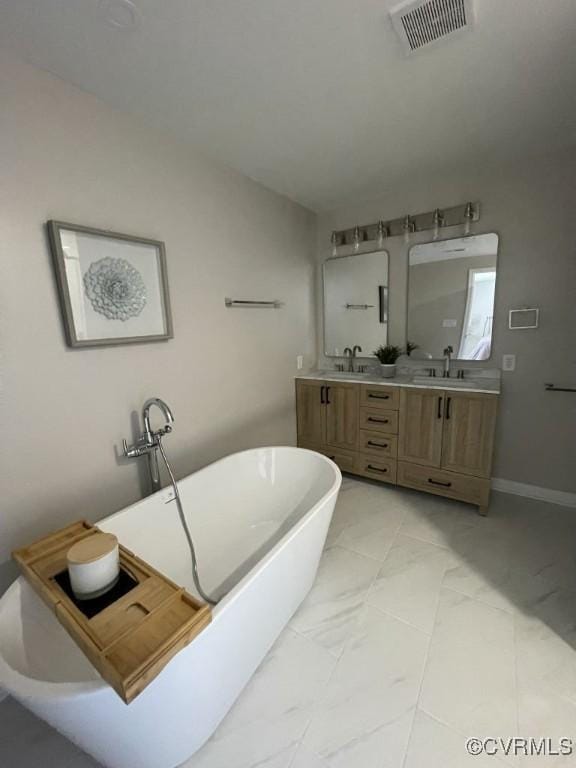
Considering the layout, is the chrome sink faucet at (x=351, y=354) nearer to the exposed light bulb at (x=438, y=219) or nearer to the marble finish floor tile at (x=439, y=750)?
Answer: the exposed light bulb at (x=438, y=219)

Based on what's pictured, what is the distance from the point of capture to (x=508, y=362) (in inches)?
94.2

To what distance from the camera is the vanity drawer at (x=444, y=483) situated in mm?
2227

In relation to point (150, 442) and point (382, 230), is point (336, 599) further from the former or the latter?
point (382, 230)

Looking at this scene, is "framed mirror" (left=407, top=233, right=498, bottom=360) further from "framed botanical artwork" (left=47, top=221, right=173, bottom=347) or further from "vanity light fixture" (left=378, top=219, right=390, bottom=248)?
"framed botanical artwork" (left=47, top=221, right=173, bottom=347)

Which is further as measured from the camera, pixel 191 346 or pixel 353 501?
pixel 353 501

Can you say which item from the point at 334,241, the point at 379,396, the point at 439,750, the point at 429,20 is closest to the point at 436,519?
the point at 379,396

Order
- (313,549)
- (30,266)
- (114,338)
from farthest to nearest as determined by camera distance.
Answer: (114,338) < (313,549) < (30,266)

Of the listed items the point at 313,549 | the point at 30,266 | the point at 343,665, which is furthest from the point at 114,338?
the point at 343,665

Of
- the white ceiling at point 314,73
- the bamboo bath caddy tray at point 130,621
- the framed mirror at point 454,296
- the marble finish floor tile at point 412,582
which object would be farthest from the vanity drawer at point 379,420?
the bamboo bath caddy tray at point 130,621

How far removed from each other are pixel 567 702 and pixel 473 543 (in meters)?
0.85

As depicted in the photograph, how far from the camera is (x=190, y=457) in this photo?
2.02 metres

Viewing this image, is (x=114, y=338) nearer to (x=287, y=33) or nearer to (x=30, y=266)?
(x=30, y=266)

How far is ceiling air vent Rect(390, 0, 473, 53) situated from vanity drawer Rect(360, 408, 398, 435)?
2007mm

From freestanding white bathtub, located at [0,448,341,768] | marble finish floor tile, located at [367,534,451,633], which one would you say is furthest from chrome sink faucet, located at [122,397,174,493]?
marble finish floor tile, located at [367,534,451,633]
